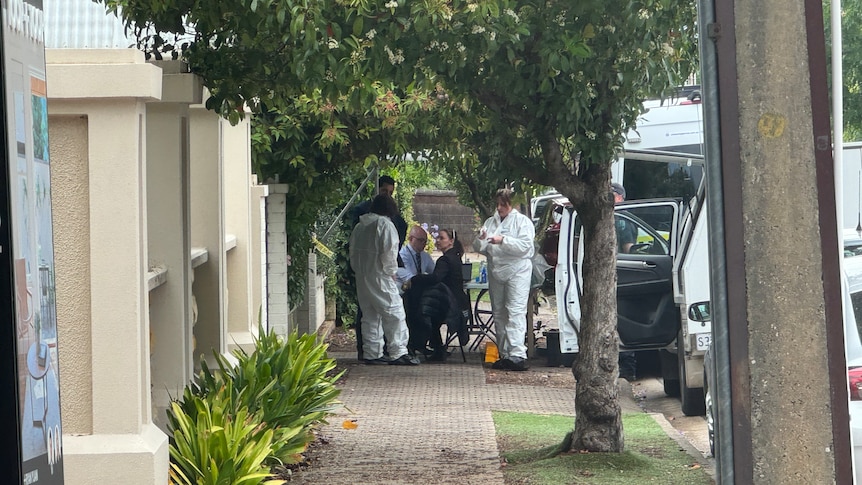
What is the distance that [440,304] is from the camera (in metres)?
13.6

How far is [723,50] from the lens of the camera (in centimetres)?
397

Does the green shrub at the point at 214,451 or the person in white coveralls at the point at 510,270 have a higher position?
the person in white coveralls at the point at 510,270

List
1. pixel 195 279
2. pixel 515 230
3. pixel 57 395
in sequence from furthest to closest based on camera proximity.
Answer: pixel 515 230 < pixel 195 279 < pixel 57 395

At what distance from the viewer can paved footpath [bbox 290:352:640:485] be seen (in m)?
7.43

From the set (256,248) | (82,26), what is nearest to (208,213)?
(82,26)

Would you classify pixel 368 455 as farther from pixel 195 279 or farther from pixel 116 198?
pixel 116 198

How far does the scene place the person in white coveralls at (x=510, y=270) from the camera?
13031mm

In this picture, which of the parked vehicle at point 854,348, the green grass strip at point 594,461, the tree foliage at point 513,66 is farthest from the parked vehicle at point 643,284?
the parked vehicle at point 854,348

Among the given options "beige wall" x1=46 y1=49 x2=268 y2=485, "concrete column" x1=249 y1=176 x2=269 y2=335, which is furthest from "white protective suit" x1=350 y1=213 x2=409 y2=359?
"beige wall" x1=46 y1=49 x2=268 y2=485

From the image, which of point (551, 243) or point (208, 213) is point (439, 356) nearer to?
point (551, 243)

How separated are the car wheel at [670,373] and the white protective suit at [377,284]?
3.00 metres

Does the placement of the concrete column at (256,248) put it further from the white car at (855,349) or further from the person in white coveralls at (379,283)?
the white car at (855,349)

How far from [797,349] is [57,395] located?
8.22 ft

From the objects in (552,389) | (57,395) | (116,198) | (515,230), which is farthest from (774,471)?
(515,230)
